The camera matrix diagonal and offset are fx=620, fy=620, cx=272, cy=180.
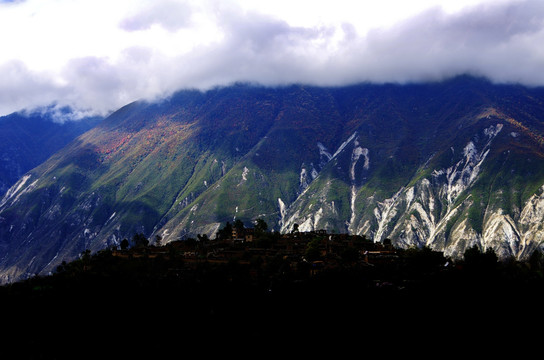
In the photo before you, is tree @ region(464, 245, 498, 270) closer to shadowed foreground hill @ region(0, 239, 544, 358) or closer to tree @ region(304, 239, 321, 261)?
shadowed foreground hill @ region(0, 239, 544, 358)

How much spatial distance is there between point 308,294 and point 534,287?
42403 mm

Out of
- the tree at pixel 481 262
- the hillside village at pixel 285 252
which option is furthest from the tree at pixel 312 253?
the tree at pixel 481 262

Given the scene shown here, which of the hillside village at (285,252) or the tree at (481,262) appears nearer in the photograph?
the tree at (481,262)

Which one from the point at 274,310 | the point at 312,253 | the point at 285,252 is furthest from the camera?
the point at 285,252

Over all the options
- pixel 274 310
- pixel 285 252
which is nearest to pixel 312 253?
pixel 285 252

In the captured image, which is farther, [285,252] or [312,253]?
[285,252]

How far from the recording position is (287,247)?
600 feet

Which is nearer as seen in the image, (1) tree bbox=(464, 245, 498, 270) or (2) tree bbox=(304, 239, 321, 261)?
(1) tree bbox=(464, 245, 498, 270)

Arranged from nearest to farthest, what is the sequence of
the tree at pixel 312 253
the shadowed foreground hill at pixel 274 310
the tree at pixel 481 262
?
1. the shadowed foreground hill at pixel 274 310
2. the tree at pixel 481 262
3. the tree at pixel 312 253

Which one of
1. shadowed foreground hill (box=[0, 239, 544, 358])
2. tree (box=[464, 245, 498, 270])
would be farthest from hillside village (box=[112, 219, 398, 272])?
tree (box=[464, 245, 498, 270])

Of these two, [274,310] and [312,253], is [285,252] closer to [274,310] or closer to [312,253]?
[312,253]

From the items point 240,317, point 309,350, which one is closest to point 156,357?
point 240,317

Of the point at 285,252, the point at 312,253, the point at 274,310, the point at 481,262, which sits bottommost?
the point at 274,310

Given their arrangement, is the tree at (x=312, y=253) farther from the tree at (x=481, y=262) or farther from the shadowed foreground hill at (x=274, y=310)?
the tree at (x=481, y=262)
